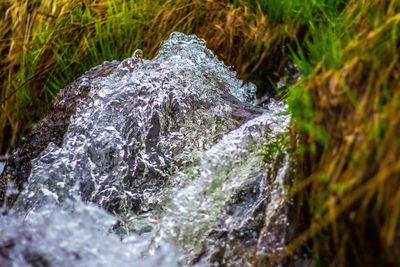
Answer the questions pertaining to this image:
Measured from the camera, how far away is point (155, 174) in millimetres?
3117

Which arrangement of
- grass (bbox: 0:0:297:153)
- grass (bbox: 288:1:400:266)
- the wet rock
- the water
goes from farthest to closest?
grass (bbox: 0:0:297:153), the wet rock, the water, grass (bbox: 288:1:400:266)

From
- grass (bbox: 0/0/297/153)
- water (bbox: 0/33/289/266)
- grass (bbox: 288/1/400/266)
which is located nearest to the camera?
grass (bbox: 288/1/400/266)

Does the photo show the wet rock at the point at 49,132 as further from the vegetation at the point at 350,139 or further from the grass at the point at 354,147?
the grass at the point at 354,147

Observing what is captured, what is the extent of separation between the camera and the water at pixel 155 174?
7.94 ft

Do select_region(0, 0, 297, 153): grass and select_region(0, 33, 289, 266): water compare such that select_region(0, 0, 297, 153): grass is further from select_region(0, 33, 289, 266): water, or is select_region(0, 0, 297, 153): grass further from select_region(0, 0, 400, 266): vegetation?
select_region(0, 0, 400, 266): vegetation

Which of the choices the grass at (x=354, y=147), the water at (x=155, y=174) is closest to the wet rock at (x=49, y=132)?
the water at (x=155, y=174)

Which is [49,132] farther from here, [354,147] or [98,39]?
[354,147]

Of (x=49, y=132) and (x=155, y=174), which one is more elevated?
(x=155, y=174)

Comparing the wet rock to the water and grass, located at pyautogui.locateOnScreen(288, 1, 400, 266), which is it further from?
grass, located at pyautogui.locateOnScreen(288, 1, 400, 266)

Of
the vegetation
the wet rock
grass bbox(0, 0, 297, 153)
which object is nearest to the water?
the wet rock

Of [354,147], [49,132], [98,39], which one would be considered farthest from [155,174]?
[354,147]

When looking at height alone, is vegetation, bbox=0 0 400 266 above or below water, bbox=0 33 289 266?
above

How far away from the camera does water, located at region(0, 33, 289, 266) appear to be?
2.42 meters

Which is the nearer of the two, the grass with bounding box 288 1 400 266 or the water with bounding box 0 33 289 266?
the grass with bounding box 288 1 400 266
